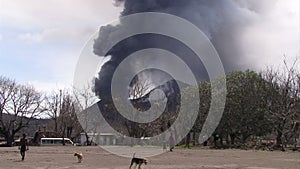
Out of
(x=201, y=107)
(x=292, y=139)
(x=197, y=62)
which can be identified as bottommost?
(x=292, y=139)

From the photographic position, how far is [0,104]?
220 feet

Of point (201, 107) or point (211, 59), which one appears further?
point (201, 107)

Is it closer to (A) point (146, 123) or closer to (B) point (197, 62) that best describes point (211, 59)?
(B) point (197, 62)

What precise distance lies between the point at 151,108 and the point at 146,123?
8.33 ft

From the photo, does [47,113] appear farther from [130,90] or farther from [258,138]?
[258,138]

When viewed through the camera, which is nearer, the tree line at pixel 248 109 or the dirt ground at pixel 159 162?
the dirt ground at pixel 159 162

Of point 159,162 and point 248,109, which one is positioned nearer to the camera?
point 159,162

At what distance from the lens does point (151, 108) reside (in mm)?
59625

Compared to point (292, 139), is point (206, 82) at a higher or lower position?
higher

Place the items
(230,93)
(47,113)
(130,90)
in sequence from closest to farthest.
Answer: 1. (230,93)
2. (130,90)
3. (47,113)

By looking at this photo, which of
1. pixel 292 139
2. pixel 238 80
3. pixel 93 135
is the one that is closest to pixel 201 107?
pixel 238 80

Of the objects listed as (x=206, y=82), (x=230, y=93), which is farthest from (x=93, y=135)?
(x=230, y=93)

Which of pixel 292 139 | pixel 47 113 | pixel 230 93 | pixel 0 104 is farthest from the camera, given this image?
pixel 47 113

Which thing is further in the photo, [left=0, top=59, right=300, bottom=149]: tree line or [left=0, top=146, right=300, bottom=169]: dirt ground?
[left=0, top=59, right=300, bottom=149]: tree line
